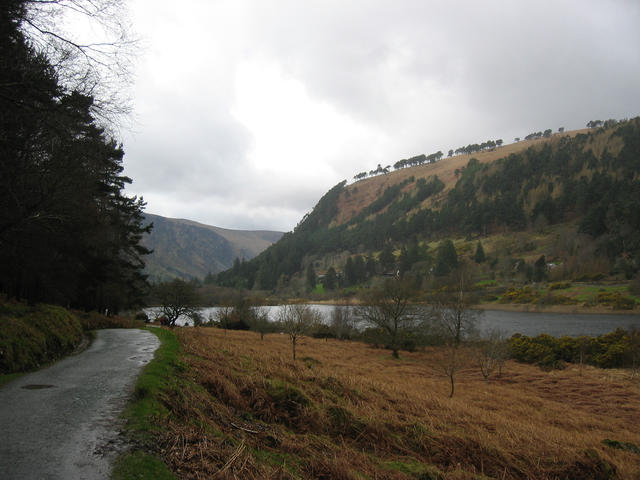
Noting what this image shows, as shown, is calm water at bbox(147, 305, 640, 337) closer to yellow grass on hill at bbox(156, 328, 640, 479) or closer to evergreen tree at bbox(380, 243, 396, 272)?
yellow grass on hill at bbox(156, 328, 640, 479)

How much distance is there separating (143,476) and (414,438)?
5.42 meters

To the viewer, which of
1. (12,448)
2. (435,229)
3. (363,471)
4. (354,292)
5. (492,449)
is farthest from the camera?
(435,229)

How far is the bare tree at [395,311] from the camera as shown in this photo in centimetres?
3988

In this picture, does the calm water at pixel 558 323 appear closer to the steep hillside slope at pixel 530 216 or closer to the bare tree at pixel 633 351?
the bare tree at pixel 633 351

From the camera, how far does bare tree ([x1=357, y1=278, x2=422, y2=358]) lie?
39.9 meters

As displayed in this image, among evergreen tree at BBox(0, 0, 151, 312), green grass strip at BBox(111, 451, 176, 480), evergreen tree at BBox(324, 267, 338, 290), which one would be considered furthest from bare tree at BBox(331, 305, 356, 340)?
evergreen tree at BBox(324, 267, 338, 290)

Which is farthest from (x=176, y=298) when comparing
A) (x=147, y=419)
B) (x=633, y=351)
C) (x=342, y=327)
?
(x=633, y=351)

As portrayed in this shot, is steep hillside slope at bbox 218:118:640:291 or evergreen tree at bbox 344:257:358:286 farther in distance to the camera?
evergreen tree at bbox 344:257:358:286

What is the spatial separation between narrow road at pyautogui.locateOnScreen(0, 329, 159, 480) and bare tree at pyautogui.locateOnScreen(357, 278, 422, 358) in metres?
33.6

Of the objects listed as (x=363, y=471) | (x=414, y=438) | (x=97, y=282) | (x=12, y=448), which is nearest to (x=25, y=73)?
(x=12, y=448)

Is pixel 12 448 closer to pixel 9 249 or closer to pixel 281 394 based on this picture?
pixel 281 394

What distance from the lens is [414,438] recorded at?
23.9 feet

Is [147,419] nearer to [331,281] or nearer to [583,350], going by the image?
[583,350]

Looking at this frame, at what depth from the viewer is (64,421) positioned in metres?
5.52
